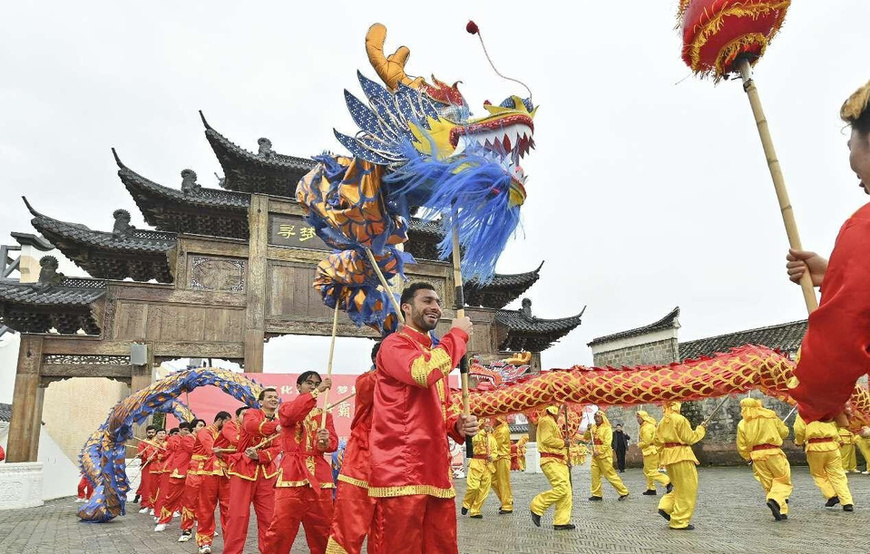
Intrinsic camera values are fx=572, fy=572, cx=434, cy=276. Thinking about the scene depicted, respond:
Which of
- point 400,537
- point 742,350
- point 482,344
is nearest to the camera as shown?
point 400,537

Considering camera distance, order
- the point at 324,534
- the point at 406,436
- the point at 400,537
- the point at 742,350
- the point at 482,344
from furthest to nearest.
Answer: the point at 482,344 → the point at 742,350 → the point at 324,534 → the point at 406,436 → the point at 400,537

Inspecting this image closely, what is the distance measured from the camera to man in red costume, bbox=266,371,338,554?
15.1 ft

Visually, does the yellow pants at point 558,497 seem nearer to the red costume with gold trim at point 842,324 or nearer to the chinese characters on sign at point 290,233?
the red costume with gold trim at point 842,324

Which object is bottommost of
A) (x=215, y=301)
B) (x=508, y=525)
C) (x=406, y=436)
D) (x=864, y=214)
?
(x=508, y=525)

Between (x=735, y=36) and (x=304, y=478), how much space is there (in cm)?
430

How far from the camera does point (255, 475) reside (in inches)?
228

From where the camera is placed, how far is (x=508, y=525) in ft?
26.7

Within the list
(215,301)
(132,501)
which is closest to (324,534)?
(215,301)

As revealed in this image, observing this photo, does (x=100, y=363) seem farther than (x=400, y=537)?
Yes

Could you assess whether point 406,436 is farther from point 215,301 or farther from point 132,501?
point 132,501

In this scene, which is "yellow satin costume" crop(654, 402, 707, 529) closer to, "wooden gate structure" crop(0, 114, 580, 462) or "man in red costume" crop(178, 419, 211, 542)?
"man in red costume" crop(178, 419, 211, 542)

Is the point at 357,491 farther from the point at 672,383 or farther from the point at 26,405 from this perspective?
the point at 26,405

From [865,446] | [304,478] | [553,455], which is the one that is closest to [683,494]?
[553,455]

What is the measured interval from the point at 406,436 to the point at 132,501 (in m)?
14.4
